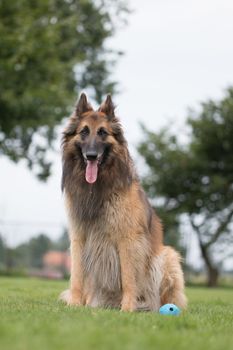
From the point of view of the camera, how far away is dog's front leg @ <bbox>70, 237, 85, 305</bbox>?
8.66 meters

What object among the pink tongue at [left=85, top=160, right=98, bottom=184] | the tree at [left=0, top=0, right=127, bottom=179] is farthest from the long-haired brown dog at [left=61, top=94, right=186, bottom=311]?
the tree at [left=0, top=0, right=127, bottom=179]

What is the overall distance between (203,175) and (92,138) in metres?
24.2

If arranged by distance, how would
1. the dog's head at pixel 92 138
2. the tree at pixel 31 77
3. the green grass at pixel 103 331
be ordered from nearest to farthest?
the green grass at pixel 103 331
the dog's head at pixel 92 138
the tree at pixel 31 77

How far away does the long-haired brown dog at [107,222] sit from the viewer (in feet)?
27.7

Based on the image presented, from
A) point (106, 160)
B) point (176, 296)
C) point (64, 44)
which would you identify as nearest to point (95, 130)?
point (106, 160)

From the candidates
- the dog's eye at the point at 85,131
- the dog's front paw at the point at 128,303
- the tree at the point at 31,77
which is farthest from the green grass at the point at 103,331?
the tree at the point at 31,77

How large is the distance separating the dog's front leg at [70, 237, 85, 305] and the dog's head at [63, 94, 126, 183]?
0.89 meters

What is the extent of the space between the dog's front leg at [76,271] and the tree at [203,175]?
21845mm

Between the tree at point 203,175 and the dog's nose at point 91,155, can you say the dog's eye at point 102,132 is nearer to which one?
the dog's nose at point 91,155

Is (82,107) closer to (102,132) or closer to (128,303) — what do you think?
(102,132)

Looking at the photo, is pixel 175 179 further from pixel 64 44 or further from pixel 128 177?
pixel 128 177

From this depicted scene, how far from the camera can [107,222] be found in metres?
8.48

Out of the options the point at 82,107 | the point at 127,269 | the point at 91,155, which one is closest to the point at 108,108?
the point at 82,107

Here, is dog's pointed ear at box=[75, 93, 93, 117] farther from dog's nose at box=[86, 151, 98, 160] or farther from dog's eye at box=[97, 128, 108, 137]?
dog's nose at box=[86, 151, 98, 160]
